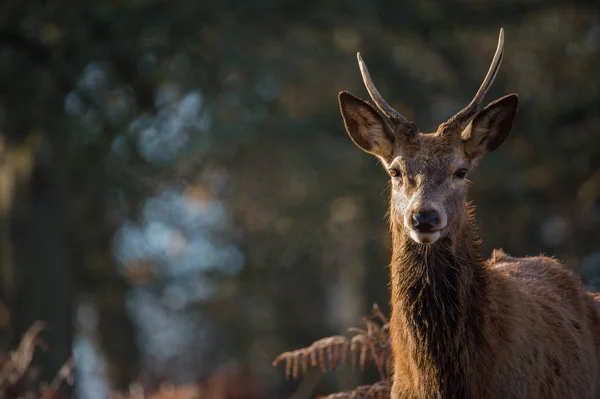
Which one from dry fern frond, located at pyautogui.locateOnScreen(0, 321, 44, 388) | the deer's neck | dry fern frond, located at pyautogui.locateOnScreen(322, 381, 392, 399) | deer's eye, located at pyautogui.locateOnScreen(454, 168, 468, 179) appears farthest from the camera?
dry fern frond, located at pyautogui.locateOnScreen(0, 321, 44, 388)

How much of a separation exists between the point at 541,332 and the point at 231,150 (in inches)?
622

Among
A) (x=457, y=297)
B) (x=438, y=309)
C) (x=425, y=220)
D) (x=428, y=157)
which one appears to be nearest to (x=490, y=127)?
(x=428, y=157)

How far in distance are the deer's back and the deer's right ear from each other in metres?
1.14

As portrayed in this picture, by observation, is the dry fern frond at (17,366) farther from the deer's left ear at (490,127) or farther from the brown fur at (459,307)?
the deer's left ear at (490,127)

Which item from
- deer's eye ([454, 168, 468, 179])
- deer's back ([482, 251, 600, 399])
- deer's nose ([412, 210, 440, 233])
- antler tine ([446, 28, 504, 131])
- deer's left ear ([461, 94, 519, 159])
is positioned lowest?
deer's back ([482, 251, 600, 399])

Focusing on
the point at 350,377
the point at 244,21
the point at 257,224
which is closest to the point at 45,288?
the point at 244,21

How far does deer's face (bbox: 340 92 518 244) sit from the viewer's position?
20.4ft

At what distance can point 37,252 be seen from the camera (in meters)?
15.9

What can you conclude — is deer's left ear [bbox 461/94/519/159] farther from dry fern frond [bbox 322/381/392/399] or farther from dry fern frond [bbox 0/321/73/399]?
dry fern frond [bbox 0/321/73/399]

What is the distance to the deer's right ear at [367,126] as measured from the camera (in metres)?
6.97

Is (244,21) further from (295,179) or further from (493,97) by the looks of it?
(295,179)

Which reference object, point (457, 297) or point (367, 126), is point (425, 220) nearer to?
point (457, 297)

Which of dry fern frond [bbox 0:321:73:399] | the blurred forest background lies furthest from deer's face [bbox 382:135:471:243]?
the blurred forest background

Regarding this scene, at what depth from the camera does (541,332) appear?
662 cm
